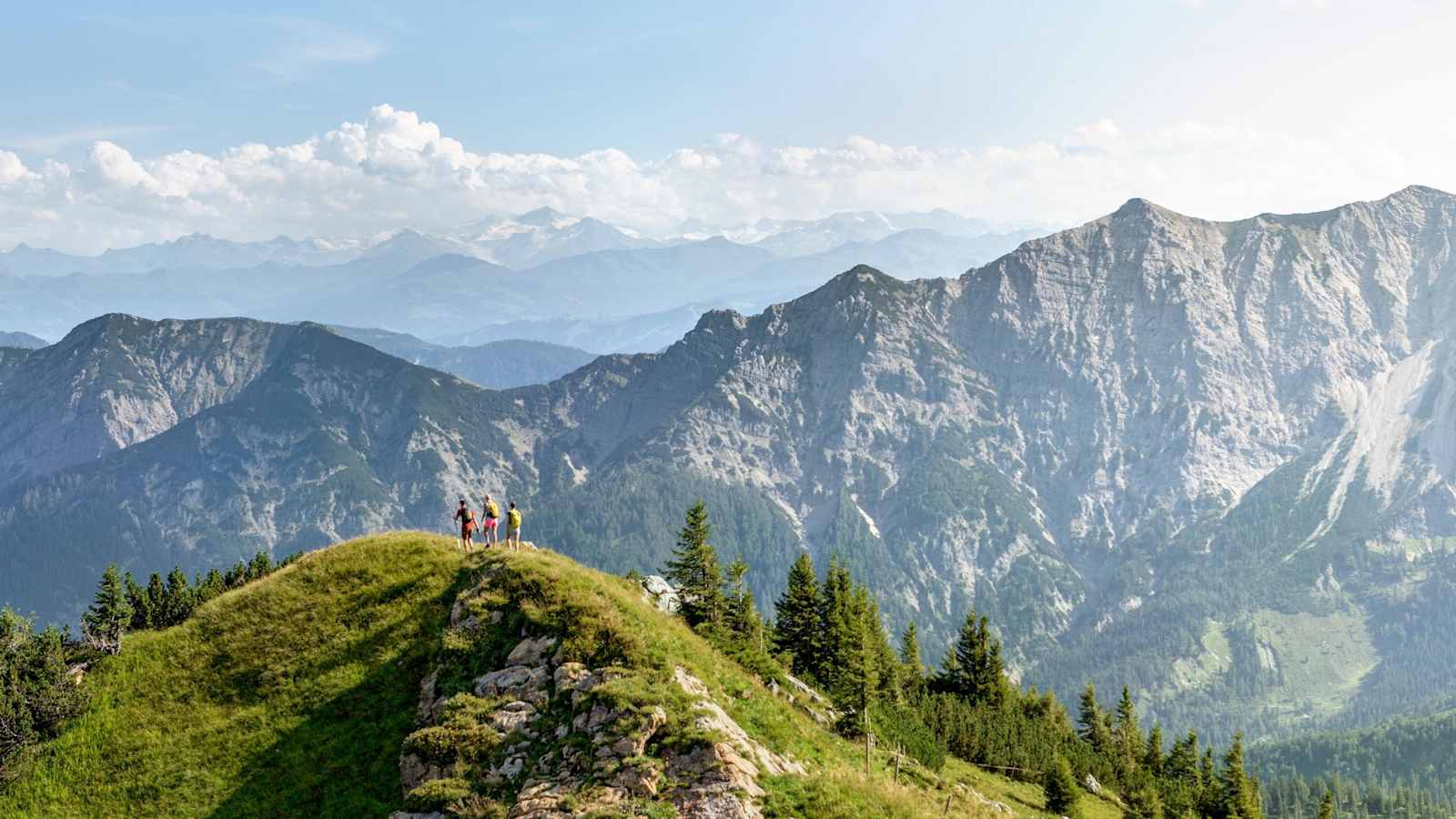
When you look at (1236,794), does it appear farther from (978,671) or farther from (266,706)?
(266,706)

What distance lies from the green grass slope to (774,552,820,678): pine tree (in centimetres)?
2965

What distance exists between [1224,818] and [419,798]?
87.6m

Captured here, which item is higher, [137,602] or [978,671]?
[137,602]

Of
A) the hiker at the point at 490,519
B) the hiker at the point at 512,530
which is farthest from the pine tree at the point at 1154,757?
the hiker at the point at 490,519

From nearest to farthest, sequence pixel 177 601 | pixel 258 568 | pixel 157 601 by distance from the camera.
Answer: pixel 177 601 < pixel 258 568 < pixel 157 601

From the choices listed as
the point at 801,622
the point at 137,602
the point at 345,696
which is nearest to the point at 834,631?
the point at 801,622

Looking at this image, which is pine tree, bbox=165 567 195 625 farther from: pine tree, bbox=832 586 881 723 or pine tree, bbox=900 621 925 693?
pine tree, bbox=900 621 925 693

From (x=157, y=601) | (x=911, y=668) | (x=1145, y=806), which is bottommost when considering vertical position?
(x=1145, y=806)

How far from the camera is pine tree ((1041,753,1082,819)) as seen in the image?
7375 cm

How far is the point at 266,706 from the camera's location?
4722cm

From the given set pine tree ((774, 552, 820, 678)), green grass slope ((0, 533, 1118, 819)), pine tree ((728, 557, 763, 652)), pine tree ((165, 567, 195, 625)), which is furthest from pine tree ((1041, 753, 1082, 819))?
pine tree ((165, 567, 195, 625))

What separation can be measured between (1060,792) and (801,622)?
27.7 m

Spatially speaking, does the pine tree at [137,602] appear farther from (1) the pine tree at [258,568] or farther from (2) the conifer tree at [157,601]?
(1) the pine tree at [258,568]

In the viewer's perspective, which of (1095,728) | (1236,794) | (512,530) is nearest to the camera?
(512,530)
